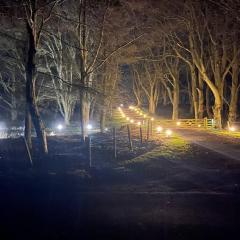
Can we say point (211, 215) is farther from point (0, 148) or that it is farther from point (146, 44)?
point (146, 44)

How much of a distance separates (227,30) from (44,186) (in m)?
23.1

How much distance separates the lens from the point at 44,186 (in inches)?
528

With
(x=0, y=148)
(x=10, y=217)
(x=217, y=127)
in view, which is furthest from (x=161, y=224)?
(x=217, y=127)

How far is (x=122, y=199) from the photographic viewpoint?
461 inches

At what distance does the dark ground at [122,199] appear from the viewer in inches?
356

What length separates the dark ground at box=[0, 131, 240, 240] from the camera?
905cm

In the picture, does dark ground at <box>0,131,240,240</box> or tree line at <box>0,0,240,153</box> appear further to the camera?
tree line at <box>0,0,240,153</box>

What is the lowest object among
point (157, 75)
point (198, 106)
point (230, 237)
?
point (230, 237)

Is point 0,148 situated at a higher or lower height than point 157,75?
lower

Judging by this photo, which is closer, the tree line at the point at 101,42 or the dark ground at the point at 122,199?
the dark ground at the point at 122,199

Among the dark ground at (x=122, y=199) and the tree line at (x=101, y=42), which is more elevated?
the tree line at (x=101, y=42)

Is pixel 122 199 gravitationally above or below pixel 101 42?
below

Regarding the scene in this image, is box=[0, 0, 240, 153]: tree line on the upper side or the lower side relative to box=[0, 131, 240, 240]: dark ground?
upper

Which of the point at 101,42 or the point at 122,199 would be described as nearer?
the point at 122,199
